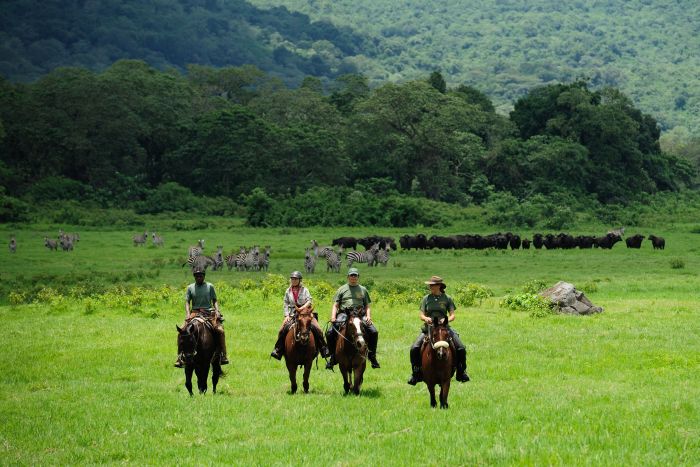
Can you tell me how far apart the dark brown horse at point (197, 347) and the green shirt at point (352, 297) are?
2287mm

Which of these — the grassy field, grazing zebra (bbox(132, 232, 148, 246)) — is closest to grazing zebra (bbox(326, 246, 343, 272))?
the grassy field

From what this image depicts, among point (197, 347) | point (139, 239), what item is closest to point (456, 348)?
point (197, 347)

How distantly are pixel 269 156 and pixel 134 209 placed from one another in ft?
42.9

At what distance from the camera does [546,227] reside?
72.4 metres

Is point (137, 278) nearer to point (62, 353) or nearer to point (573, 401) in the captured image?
point (62, 353)

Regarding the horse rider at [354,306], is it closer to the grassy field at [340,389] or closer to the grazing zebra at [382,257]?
the grassy field at [340,389]

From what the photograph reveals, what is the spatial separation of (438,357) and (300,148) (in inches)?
2879

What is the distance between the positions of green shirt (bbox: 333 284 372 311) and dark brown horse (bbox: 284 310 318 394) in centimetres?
60

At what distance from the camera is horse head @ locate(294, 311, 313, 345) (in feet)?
52.6

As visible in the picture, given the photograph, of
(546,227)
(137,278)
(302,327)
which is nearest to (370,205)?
(546,227)

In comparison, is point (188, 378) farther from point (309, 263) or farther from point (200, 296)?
point (309, 263)

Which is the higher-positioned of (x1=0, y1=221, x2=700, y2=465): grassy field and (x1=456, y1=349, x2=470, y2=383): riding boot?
(x1=456, y1=349, x2=470, y2=383): riding boot

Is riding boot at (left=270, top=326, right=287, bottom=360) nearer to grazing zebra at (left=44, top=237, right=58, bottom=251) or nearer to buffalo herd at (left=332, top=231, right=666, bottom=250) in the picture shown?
grazing zebra at (left=44, top=237, right=58, bottom=251)

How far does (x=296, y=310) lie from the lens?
16.4 meters
